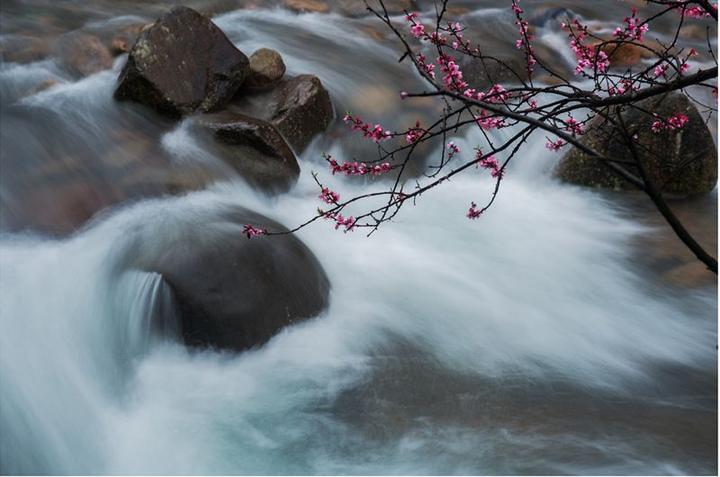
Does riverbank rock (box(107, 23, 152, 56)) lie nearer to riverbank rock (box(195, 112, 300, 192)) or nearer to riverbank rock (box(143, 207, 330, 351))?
riverbank rock (box(195, 112, 300, 192))

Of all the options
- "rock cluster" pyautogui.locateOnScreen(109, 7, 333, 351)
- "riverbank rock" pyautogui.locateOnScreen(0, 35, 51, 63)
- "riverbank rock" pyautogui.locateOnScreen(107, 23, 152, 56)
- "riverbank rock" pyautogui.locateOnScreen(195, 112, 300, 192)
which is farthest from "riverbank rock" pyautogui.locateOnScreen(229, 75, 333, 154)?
"riverbank rock" pyautogui.locateOnScreen(0, 35, 51, 63)

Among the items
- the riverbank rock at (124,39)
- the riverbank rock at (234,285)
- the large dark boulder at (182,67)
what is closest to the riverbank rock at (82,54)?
the riverbank rock at (124,39)

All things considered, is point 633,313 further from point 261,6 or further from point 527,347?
point 261,6

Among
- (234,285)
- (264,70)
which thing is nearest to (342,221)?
(234,285)

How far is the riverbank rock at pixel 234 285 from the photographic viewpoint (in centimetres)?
403

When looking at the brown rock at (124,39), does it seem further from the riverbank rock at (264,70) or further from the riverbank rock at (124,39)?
the riverbank rock at (264,70)

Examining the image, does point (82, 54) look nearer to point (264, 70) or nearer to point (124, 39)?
point (124, 39)

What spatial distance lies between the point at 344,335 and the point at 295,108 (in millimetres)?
2616

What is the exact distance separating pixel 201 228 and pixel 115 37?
343 centimetres

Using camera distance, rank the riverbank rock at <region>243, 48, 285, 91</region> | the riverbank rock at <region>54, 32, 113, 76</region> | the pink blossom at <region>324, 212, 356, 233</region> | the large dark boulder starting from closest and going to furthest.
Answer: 1. the pink blossom at <region>324, 212, 356, 233</region>
2. the large dark boulder
3. the riverbank rock at <region>54, 32, 113, 76</region>
4. the riverbank rock at <region>243, 48, 285, 91</region>

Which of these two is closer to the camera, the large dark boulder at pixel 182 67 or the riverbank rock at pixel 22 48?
the large dark boulder at pixel 182 67

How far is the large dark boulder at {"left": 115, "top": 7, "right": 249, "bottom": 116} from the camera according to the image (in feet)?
19.6

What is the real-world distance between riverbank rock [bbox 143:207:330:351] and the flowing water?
0.09m

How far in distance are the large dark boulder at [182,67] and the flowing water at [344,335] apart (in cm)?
19
